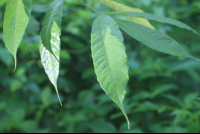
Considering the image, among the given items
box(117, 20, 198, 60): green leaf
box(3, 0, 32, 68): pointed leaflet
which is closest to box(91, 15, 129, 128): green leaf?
box(117, 20, 198, 60): green leaf

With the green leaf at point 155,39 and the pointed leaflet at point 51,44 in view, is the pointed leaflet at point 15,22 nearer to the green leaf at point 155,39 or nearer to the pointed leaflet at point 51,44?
the pointed leaflet at point 51,44

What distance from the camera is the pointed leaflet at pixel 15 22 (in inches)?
15.3

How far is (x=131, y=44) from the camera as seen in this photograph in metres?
1.68

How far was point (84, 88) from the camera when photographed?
157cm

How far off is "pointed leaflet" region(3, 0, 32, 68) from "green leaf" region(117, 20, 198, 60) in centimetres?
21

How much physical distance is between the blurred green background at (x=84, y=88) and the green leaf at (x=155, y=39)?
626 millimetres

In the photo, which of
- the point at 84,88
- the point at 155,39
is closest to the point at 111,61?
the point at 155,39

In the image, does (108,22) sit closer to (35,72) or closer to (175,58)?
(35,72)

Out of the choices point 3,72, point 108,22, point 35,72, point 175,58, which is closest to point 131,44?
point 175,58

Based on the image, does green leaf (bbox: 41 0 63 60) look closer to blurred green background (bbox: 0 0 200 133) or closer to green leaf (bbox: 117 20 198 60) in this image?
green leaf (bbox: 117 20 198 60)

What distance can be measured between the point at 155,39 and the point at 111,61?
0.38ft

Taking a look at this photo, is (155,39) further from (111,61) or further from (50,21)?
(50,21)

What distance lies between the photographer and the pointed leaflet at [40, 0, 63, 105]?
389 millimetres

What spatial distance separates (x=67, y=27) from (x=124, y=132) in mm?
831
